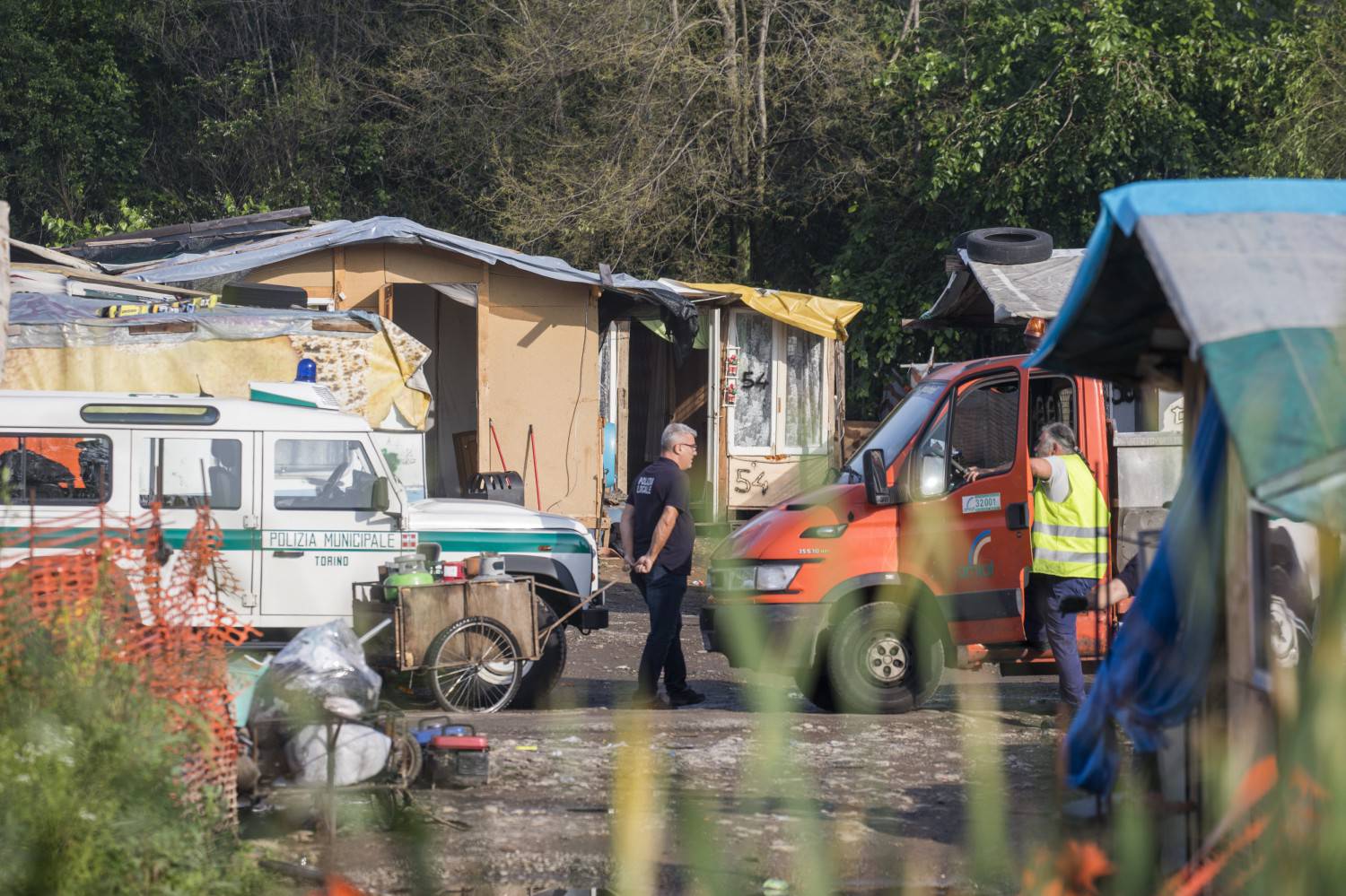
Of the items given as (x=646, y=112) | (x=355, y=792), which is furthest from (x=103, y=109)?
(x=355, y=792)

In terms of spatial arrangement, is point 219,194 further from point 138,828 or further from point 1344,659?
point 1344,659

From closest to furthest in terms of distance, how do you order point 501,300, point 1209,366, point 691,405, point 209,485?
point 1209,366 → point 209,485 → point 501,300 → point 691,405

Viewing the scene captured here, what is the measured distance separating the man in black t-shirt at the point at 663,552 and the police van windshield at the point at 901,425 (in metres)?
1.11

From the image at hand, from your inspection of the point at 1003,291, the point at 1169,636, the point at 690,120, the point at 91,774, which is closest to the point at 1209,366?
the point at 1169,636

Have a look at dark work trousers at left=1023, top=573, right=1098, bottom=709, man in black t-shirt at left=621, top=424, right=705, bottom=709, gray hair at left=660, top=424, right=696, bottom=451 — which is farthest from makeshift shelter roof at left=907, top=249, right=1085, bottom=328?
man in black t-shirt at left=621, top=424, right=705, bottom=709

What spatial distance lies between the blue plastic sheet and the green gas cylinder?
4981mm

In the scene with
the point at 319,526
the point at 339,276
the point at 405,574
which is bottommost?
the point at 405,574

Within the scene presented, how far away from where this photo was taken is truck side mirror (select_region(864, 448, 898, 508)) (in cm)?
928

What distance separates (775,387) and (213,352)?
9633 millimetres

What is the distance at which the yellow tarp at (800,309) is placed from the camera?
19.1 m

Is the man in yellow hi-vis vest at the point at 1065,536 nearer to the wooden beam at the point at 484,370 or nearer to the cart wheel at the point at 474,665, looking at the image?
the cart wheel at the point at 474,665

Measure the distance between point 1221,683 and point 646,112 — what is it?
63.0 feet

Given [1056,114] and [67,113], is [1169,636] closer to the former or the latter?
[1056,114]

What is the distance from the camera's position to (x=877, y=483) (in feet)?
30.5
